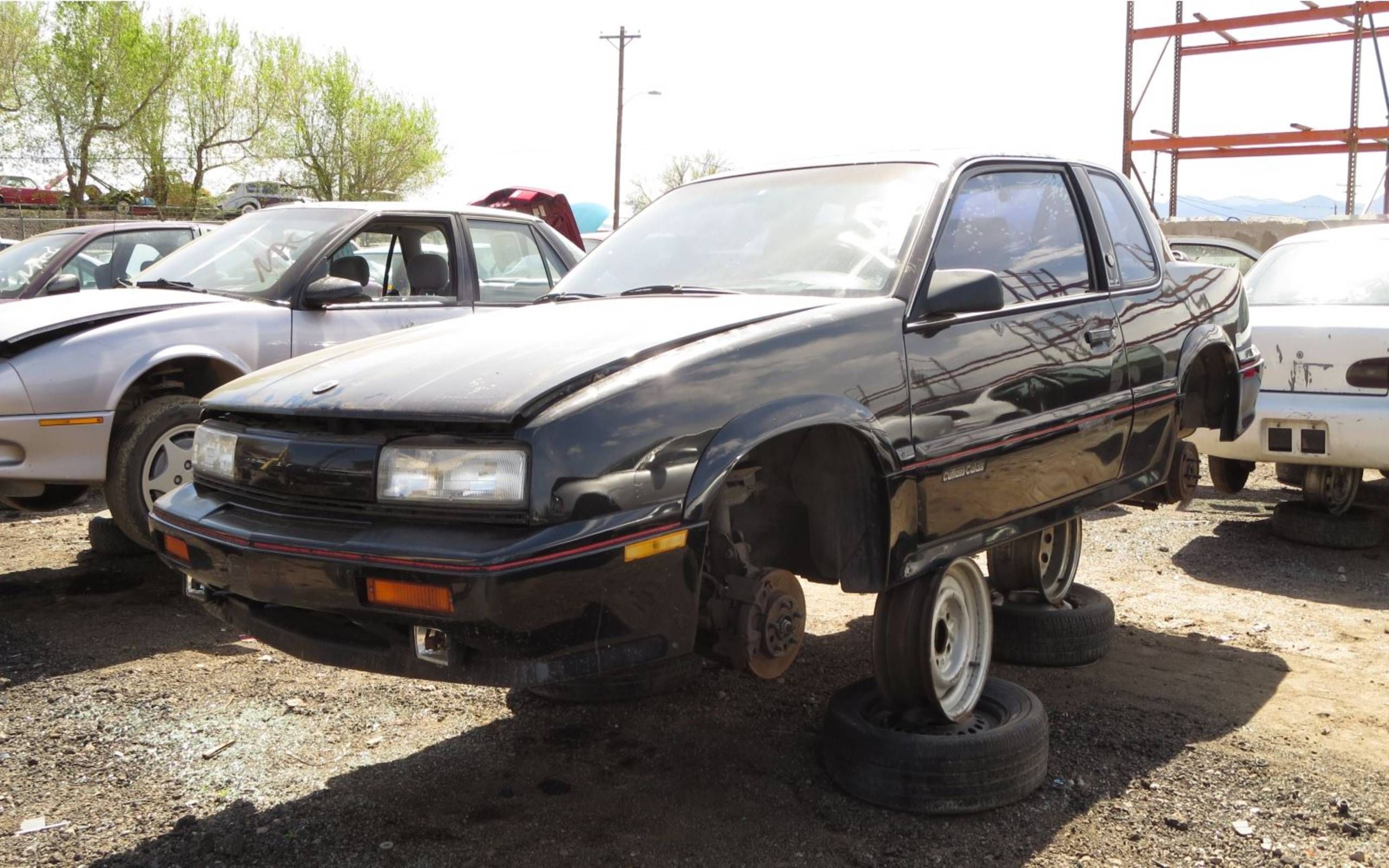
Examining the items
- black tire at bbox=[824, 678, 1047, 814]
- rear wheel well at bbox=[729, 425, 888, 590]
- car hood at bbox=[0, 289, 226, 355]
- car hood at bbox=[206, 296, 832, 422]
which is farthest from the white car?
car hood at bbox=[0, 289, 226, 355]

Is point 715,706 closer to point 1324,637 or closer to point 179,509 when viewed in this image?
point 179,509

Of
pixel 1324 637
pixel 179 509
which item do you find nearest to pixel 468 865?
pixel 179 509

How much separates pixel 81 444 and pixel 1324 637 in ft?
17.6

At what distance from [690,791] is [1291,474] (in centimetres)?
531

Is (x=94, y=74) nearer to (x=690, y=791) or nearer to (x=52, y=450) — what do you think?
(x=52, y=450)

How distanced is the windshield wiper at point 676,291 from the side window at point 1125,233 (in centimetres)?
166

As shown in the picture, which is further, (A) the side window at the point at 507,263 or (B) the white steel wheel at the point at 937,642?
(A) the side window at the point at 507,263

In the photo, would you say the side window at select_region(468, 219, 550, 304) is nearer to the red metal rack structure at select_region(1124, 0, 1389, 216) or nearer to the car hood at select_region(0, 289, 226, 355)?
the car hood at select_region(0, 289, 226, 355)

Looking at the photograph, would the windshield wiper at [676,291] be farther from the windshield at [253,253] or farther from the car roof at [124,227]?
the car roof at [124,227]

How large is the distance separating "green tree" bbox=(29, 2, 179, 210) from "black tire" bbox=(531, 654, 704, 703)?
36422mm

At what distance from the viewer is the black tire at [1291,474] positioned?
6988 millimetres

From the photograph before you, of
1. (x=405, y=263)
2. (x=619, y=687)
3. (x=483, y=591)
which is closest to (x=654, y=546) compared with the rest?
(x=483, y=591)

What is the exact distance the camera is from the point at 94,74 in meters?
35.8

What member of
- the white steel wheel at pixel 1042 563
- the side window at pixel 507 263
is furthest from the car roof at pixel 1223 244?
the white steel wheel at pixel 1042 563
